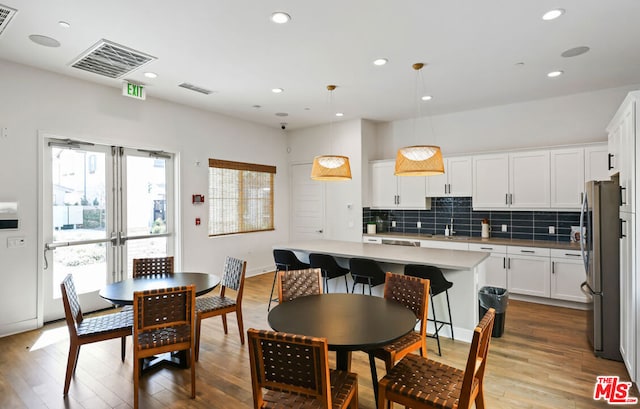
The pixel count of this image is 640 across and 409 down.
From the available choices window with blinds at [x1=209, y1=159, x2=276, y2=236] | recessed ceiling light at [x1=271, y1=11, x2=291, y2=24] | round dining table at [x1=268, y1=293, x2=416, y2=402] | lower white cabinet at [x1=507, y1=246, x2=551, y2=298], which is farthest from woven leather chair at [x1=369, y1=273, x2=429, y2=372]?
window with blinds at [x1=209, y1=159, x2=276, y2=236]

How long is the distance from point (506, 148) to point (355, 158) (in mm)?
2537

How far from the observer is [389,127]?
6840 mm

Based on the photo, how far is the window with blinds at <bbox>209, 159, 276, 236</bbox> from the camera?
6125 mm

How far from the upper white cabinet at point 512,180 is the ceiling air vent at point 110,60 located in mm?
4893

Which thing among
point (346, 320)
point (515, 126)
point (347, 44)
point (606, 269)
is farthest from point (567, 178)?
point (346, 320)

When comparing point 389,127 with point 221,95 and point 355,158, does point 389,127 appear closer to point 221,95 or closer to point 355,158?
point 355,158

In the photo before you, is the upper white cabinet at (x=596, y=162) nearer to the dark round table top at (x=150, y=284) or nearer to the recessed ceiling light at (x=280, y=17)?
the recessed ceiling light at (x=280, y=17)

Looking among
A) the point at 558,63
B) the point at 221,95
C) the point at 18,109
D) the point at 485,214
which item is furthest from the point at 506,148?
the point at 18,109

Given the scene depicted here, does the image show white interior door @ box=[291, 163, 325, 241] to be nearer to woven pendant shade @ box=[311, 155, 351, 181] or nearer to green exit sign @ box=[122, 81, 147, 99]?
woven pendant shade @ box=[311, 155, 351, 181]

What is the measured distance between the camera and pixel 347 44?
3430 millimetres

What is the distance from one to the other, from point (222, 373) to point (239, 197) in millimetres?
4023

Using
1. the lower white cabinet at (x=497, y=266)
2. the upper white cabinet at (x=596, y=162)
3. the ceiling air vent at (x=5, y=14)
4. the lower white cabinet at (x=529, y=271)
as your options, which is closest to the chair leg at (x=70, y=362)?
the ceiling air vent at (x=5, y=14)

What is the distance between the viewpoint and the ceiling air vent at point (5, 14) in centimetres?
274

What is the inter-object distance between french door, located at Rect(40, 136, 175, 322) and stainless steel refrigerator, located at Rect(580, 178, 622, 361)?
5483mm
